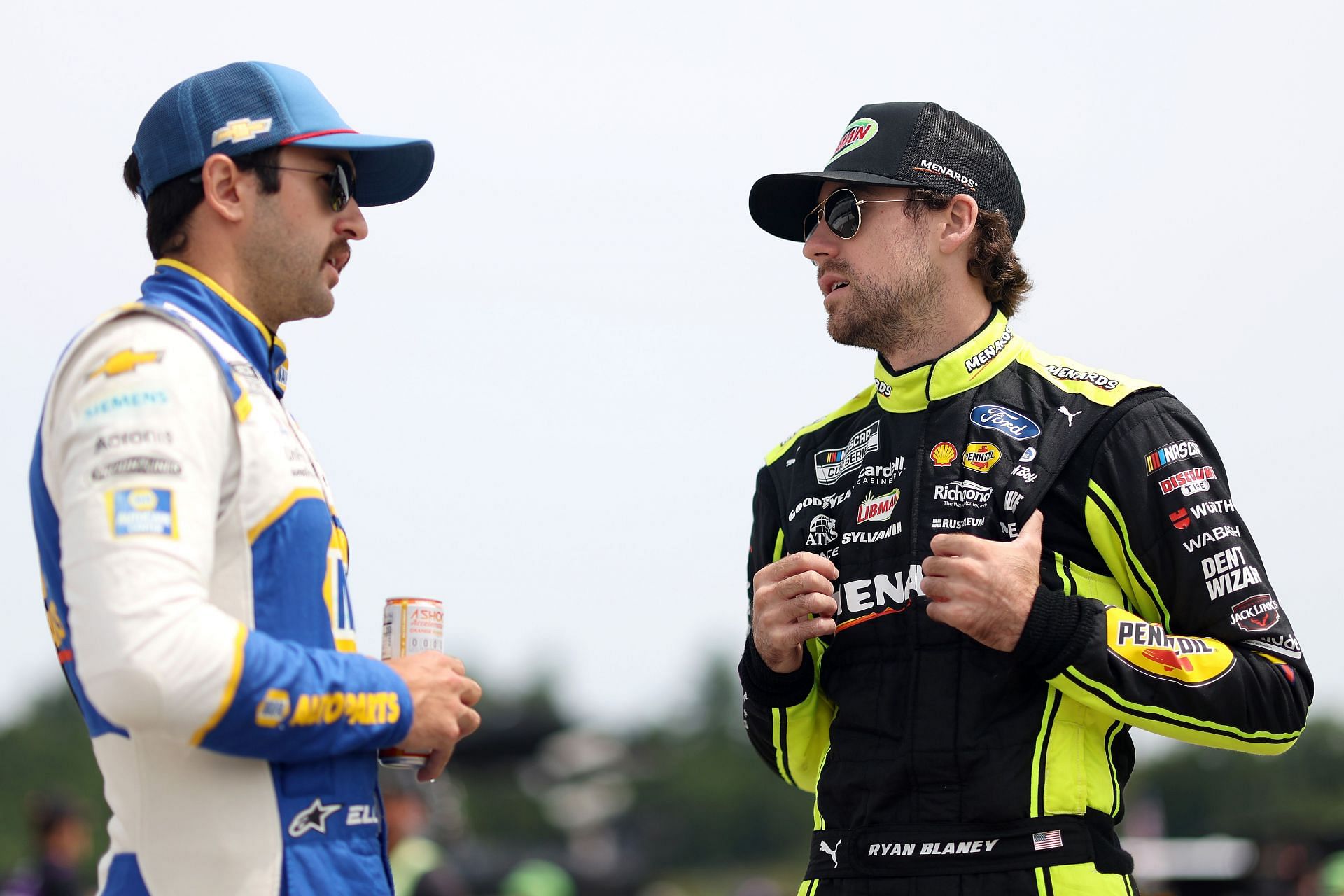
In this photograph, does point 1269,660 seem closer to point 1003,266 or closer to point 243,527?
point 1003,266

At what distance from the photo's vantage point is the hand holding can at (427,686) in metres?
3.13

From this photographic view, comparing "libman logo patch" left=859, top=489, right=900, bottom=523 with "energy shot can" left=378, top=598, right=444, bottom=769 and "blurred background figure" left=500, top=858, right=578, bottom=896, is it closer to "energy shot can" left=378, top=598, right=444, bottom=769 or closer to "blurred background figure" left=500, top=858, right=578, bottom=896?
"energy shot can" left=378, top=598, right=444, bottom=769

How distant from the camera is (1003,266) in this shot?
4535 millimetres

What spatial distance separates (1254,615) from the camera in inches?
147

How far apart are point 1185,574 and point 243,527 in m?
2.30

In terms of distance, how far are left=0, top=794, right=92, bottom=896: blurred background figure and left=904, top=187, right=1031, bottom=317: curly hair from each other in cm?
773

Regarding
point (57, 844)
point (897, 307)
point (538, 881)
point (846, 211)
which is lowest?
point (538, 881)

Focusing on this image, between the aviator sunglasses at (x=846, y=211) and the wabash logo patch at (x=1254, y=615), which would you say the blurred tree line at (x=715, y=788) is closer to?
the aviator sunglasses at (x=846, y=211)

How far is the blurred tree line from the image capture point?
87375mm

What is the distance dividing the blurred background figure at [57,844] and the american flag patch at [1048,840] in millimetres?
7824

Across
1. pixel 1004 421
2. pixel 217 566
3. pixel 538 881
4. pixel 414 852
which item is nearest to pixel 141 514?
pixel 217 566

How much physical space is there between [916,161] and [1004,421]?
0.88 metres

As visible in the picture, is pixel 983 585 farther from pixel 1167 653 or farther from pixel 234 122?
pixel 234 122

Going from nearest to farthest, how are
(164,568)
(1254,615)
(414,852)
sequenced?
(164,568), (1254,615), (414,852)
